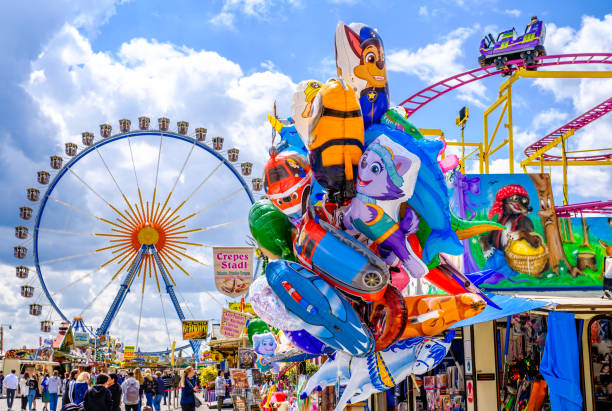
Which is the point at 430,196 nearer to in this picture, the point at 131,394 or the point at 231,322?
the point at 131,394

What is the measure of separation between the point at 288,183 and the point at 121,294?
2554 centimetres

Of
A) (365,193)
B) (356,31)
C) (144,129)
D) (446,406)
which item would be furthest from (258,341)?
(144,129)

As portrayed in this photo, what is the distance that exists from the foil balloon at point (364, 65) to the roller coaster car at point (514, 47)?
9920 mm

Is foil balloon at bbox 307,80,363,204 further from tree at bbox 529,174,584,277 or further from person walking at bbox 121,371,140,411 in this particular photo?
person walking at bbox 121,371,140,411

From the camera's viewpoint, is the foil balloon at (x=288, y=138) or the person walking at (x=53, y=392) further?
the person walking at (x=53, y=392)

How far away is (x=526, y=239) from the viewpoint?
1160 cm

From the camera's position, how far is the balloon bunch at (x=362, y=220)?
6613 mm

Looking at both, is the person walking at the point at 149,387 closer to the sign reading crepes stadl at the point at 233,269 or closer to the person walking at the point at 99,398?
the sign reading crepes stadl at the point at 233,269

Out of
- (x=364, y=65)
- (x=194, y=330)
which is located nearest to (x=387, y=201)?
(x=364, y=65)

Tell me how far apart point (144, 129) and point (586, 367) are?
2406 centimetres

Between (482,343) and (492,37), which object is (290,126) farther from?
(492,37)

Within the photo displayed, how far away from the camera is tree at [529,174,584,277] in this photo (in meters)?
11.6

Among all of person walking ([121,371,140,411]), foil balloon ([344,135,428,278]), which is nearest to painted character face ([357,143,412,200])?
foil balloon ([344,135,428,278])

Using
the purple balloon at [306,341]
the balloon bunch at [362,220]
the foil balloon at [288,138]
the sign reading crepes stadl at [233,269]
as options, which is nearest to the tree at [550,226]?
the balloon bunch at [362,220]
